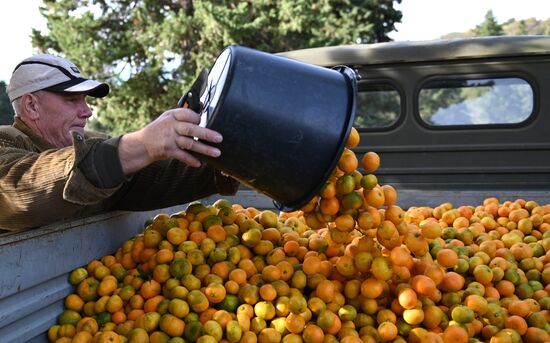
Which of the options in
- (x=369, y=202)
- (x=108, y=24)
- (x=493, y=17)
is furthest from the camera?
(x=493, y=17)

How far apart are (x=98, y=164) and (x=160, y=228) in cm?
68

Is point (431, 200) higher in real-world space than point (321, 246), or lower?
lower

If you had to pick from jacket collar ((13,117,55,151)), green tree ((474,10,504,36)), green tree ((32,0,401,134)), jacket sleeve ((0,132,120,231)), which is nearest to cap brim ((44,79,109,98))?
jacket collar ((13,117,55,151))

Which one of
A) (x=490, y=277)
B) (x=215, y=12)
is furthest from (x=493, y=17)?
(x=490, y=277)

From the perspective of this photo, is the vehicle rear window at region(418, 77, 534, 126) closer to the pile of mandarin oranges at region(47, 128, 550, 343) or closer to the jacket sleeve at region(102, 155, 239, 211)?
the pile of mandarin oranges at region(47, 128, 550, 343)

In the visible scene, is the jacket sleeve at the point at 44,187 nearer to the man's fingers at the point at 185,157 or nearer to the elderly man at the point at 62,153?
the elderly man at the point at 62,153

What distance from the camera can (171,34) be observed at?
1562 cm

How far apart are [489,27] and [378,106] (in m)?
32.6

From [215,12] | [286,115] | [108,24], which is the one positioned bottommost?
[108,24]

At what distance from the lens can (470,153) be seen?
15.7 ft

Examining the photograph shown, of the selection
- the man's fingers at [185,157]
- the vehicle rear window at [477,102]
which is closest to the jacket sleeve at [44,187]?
the man's fingers at [185,157]

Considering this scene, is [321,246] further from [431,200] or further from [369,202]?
[431,200]

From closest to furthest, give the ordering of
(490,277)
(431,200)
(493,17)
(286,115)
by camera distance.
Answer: (286,115), (490,277), (431,200), (493,17)

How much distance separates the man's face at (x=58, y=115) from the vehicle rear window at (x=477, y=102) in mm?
3257
